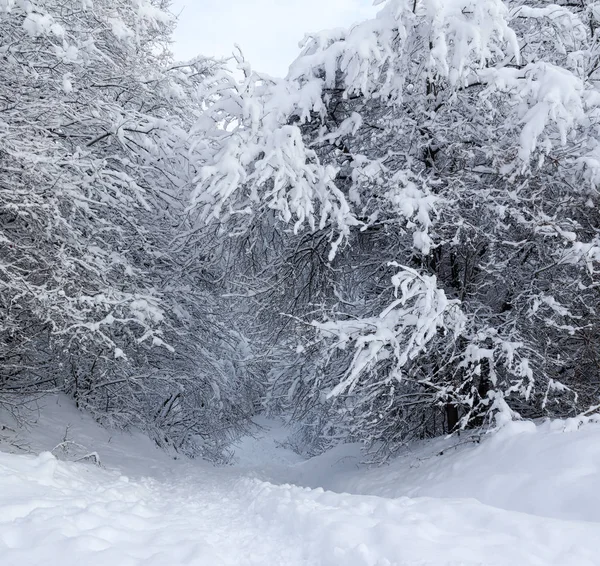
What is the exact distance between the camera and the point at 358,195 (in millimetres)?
6352

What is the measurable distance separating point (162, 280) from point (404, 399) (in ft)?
14.9

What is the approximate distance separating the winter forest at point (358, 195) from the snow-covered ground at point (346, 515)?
69 cm

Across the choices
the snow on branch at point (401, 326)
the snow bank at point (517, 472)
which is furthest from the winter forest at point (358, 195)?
the snow bank at point (517, 472)

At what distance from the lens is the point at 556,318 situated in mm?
6070

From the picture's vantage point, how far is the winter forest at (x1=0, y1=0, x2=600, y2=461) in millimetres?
5363

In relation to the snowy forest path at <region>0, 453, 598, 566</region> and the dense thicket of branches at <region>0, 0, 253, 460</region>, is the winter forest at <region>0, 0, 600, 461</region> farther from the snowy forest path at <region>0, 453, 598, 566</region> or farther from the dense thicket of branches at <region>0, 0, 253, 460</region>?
the snowy forest path at <region>0, 453, 598, 566</region>

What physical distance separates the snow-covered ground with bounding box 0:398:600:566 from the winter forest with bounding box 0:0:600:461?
27.1 inches

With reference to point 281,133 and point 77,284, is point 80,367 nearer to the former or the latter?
point 77,284

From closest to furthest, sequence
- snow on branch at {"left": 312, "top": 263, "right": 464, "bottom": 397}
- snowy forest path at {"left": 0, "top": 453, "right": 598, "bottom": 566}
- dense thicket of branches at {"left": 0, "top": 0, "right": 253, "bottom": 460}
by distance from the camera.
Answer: snowy forest path at {"left": 0, "top": 453, "right": 598, "bottom": 566} → snow on branch at {"left": 312, "top": 263, "right": 464, "bottom": 397} → dense thicket of branches at {"left": 0, "top": 0, "right": 253, "bottom": 460}

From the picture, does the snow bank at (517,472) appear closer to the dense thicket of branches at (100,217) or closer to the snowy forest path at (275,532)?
the snowy forest path at (275,532)

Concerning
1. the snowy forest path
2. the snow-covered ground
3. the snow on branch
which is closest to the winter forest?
the snow on branch

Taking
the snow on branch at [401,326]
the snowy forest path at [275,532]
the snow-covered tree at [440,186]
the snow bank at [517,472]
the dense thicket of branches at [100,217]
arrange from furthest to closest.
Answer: the dense thicket of branches at [100,217], the snow-covered tree at [440,186], the snow on branch at [401,326], the snow bank at [517,472], the snowy forest path at [275,532]

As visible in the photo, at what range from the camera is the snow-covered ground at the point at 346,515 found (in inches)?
112

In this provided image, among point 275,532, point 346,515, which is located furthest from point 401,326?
point 275,532
